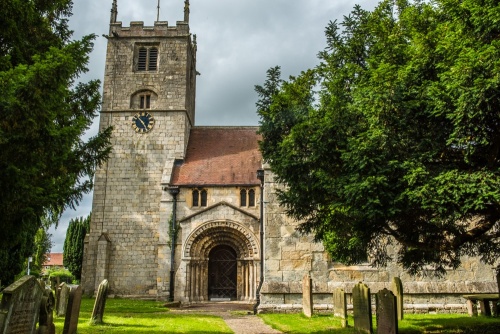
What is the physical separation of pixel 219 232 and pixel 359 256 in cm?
1372

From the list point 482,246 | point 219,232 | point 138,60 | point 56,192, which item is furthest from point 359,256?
point 138,60

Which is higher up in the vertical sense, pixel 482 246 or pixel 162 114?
pixel 162 114

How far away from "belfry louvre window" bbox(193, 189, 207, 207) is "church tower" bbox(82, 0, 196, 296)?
1463 mm

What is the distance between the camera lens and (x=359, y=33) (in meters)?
10.8

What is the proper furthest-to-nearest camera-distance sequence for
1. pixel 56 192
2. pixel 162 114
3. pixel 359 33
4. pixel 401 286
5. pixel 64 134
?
pixel 162 114, pixel 401 286, pixel 359 33, pixel 56 192, pixel 64 134

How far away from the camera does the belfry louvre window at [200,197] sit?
2503cm

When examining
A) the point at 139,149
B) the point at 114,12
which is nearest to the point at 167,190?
the point at 139,149

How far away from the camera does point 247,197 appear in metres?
25.0

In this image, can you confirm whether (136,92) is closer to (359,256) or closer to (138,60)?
(138,60)

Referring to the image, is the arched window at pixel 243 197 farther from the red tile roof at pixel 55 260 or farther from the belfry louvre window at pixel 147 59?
the red tile roof at pixel 55 260

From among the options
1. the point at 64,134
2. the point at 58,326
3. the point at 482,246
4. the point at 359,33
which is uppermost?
the point at 359,33

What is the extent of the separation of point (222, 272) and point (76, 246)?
61.6 ft

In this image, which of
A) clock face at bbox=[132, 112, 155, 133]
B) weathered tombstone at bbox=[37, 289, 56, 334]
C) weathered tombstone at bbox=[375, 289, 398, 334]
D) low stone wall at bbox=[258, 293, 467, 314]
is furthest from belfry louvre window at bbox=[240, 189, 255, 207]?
weathered tombstone at bbox=[37, 289, 56, 334]

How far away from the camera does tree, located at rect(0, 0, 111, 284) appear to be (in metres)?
7.55
